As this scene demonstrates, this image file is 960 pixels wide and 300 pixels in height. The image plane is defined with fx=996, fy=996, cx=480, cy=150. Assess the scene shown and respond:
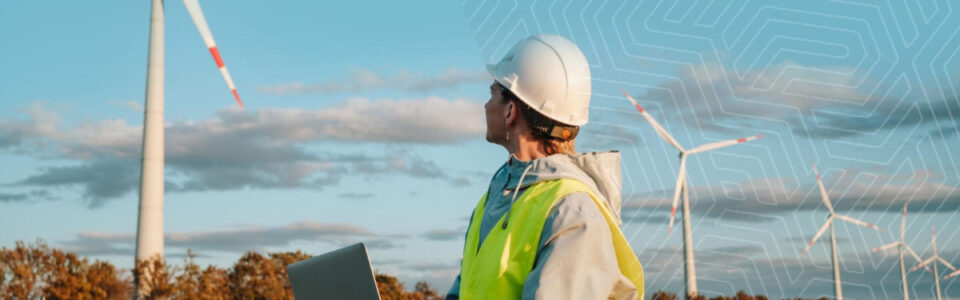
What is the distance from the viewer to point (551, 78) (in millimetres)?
5082

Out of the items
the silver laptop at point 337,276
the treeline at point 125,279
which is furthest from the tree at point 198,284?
the silver laptop at point 337,276

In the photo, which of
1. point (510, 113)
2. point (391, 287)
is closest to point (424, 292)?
point (391, 287)

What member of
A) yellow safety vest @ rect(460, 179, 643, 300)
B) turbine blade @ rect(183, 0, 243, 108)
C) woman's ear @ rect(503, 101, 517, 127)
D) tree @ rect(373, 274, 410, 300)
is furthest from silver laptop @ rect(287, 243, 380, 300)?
tree @ rect(373, 274, 410, 300)

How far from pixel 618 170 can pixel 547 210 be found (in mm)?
713

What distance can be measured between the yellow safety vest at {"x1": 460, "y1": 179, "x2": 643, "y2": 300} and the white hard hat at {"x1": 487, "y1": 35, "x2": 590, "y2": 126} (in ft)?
2.10

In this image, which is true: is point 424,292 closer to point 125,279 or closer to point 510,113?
point 125,279

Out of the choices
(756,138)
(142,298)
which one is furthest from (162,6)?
(756,138)

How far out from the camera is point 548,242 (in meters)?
4.22

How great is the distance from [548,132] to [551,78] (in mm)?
322

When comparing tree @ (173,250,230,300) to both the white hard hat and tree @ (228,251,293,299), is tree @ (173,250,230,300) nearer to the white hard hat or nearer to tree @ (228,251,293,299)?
tree @ (228,251,293,299)

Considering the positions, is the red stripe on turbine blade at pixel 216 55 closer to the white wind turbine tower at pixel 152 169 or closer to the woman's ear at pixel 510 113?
the white wind turbine tower at pixel 152 169

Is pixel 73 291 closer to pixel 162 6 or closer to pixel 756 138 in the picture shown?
pixel 162 6

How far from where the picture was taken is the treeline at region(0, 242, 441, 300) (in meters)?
43.0

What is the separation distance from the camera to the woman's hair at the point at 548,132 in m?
4.95
